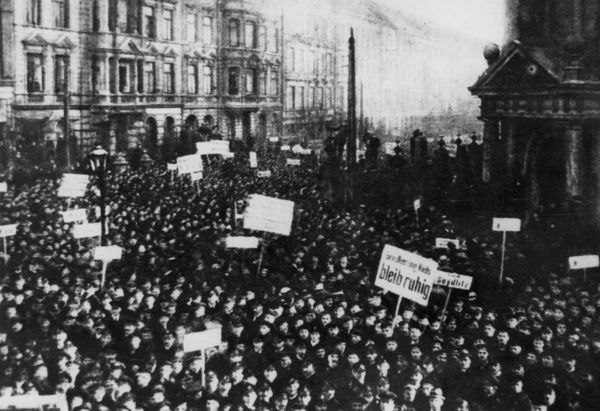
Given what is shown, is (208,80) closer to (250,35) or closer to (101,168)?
(250,35)

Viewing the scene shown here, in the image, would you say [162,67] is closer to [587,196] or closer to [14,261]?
[14,261]

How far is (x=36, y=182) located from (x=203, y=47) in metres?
2.46

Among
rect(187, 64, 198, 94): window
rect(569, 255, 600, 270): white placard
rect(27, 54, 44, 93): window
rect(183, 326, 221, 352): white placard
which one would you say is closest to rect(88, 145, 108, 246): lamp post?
rect(27, 54, 44, 93): window

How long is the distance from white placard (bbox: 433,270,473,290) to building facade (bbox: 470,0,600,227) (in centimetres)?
120

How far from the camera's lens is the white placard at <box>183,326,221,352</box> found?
6422mm

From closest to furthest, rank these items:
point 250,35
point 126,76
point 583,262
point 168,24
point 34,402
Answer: point 34,402 → point 583,262 → point 126,76 → point 168,24 → point 250,35

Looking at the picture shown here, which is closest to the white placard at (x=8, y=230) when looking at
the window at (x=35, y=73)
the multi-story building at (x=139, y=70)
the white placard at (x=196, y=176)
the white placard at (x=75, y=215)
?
the white placard at (x=75, y=215)

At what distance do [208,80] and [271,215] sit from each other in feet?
6.14

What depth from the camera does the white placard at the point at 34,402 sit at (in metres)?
5.75

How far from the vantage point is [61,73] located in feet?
24.2

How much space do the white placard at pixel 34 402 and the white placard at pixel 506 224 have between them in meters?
4.83

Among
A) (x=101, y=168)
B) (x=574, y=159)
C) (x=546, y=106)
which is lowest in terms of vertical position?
(x=101, y=168)


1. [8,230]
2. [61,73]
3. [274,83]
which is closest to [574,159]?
[274,83]

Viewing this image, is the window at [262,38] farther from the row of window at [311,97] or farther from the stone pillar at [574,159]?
the stone pillar at [574,159]
